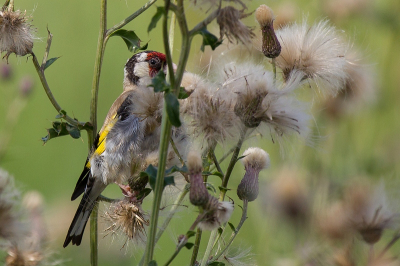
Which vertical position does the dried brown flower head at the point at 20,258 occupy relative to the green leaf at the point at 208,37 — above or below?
below

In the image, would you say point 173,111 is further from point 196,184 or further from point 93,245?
point 93,245

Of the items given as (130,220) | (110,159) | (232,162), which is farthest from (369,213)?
(110,159)

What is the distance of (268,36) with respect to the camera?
4.30ft

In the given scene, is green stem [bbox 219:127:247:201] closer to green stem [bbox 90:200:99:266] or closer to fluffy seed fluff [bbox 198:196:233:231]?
fluffy seed fluff [bbox 198:196:233:231]

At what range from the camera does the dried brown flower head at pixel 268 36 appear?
130 centimetres

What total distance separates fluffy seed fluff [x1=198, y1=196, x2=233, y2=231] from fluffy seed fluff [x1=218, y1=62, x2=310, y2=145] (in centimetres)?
23

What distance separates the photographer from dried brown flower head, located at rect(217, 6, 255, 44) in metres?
0.97

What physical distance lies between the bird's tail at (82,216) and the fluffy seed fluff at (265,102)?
876mm

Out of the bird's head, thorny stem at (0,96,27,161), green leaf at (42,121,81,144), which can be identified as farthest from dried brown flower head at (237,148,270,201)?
the bird's head

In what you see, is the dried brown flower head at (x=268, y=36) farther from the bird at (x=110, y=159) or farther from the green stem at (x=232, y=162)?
the bird at (x=110, y=159)

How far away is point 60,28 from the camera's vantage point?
4.82 metres

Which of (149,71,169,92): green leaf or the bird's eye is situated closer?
(149,71,169,92): green leaf

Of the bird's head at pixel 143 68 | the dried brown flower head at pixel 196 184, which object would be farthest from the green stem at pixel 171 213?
the bird's head at pixel 143 68

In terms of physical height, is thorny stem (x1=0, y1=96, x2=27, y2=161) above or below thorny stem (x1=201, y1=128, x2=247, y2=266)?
A: above
